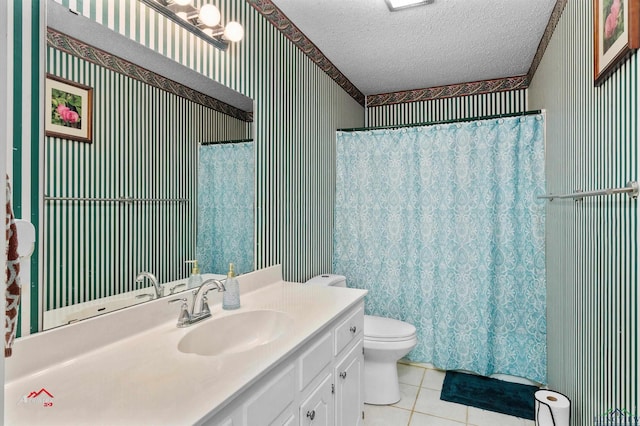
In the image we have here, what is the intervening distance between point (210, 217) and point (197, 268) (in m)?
0.24

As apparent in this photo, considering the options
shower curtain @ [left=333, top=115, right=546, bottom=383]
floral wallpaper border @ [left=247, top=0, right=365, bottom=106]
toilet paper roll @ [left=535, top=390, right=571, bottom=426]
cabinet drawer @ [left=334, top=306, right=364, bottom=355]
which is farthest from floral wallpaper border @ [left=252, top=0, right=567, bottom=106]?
toilet paper roll @ [left=535, top=390, right=571, bottom=426]

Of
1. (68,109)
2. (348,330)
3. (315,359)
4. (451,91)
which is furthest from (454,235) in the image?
(68,109)

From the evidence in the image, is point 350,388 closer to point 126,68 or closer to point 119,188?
point 119,188

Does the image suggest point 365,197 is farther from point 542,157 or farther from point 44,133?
point 44,133

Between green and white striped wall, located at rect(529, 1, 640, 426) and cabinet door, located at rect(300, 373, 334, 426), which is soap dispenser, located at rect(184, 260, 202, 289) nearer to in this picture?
cabinet door, located at rect(300, 373, 334, 426)

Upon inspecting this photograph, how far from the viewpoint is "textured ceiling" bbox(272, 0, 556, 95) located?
211cm

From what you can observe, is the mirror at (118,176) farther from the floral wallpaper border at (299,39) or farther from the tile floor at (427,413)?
the tile floor at (427,413)

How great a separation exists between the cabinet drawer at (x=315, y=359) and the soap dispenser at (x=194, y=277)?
1.92 feet

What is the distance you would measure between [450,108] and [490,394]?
2436 mm

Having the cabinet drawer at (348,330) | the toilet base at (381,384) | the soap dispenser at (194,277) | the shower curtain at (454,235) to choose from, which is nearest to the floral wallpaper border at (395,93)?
the shower curtain at (454,235)

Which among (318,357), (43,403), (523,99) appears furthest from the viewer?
(523,99)

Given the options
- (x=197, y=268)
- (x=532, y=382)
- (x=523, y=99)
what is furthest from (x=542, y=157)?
(x=197, y=268)

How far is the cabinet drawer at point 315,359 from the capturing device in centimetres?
127

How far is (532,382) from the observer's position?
2.53 m
